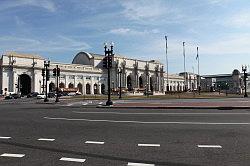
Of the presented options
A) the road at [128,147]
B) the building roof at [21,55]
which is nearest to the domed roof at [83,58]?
the building roof at [21,55]

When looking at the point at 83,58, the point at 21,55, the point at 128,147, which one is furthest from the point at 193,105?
the point at 83,58

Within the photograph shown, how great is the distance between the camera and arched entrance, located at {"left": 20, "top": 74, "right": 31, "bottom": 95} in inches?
5556

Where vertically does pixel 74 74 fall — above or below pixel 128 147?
above

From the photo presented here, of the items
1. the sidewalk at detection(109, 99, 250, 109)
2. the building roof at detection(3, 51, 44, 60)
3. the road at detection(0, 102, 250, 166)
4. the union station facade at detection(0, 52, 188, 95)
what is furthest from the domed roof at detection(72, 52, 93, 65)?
the road at detection(0, 102, 250, 166)

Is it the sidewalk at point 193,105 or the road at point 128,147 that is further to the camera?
the sidewalk at point 193,105

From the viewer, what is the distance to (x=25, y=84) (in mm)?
144875

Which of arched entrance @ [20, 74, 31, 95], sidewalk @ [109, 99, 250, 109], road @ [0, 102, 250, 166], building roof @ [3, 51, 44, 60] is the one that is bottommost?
road @ [0, 102, 250, 166]

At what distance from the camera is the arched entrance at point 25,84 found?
141m

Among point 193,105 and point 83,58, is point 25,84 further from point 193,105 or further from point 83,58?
point 193,105

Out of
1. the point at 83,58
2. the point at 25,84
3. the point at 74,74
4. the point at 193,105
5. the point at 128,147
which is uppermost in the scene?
the point at 83,58

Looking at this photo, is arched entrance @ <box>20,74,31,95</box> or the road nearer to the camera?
the road

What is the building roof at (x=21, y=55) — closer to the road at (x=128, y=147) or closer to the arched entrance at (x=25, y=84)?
the arched entrance at (x=25, y=84)

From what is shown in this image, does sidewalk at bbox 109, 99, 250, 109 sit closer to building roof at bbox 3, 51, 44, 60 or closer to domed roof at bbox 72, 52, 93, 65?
building roof at bbox 3, 51, 44, 60

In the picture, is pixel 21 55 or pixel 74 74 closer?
pixel 21 55
